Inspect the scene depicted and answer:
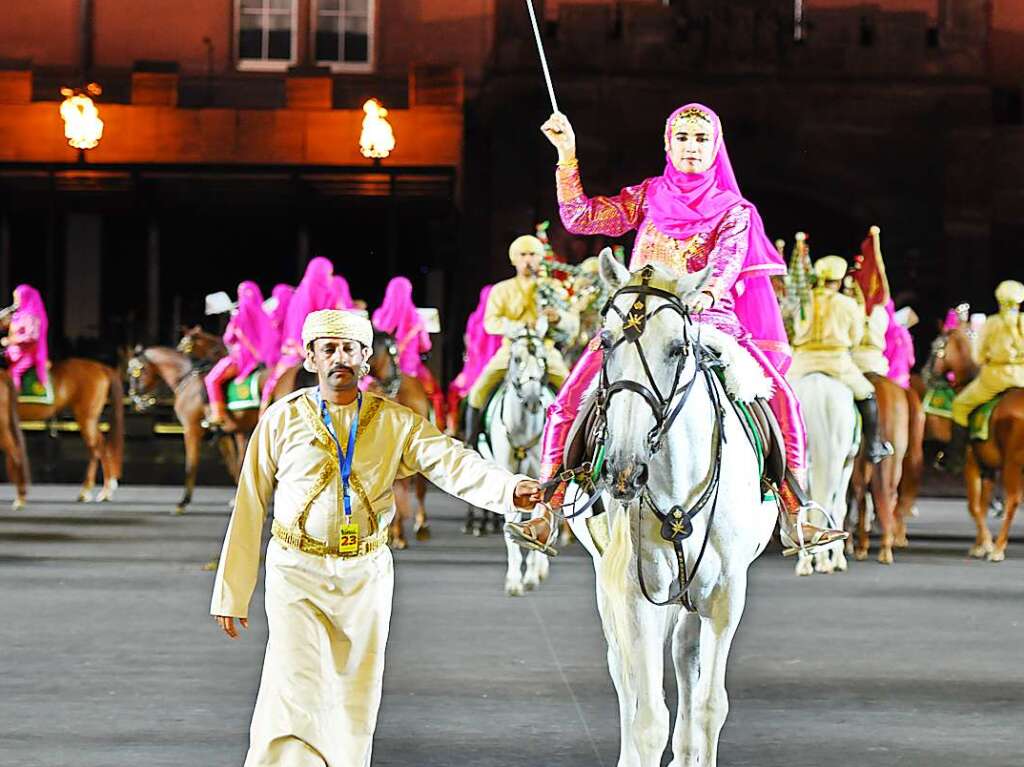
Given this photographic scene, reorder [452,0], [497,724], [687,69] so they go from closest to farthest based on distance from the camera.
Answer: [497,724], [687,69], [452,0]

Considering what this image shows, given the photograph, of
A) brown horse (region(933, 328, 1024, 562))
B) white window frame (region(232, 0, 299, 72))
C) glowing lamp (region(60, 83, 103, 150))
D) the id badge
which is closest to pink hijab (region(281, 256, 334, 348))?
brown horse (region(933, 328, 1024, 562))

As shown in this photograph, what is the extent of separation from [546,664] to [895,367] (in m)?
11.7

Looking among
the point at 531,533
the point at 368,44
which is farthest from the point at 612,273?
the point at 368,44

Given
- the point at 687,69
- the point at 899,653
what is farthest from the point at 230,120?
the point at 899,653

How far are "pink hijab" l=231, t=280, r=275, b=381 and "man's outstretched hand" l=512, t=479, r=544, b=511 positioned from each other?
16.6 meters

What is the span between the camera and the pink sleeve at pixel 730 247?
877 cm

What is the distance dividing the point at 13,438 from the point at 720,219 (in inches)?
666

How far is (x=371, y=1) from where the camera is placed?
35906 millimetres

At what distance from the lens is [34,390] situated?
26.3m

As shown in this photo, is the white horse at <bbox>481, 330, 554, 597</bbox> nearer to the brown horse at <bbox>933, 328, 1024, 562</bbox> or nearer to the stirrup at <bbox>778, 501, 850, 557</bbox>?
the brown horse at <bbox>933, 328, 1024, 562</bbox>

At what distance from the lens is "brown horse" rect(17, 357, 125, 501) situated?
26562mm

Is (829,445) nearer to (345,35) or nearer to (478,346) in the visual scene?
(478,346)

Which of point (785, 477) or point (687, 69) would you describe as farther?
point (687, 69)

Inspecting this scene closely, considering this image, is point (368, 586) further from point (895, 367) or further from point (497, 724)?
Answer: point (895, 367)
